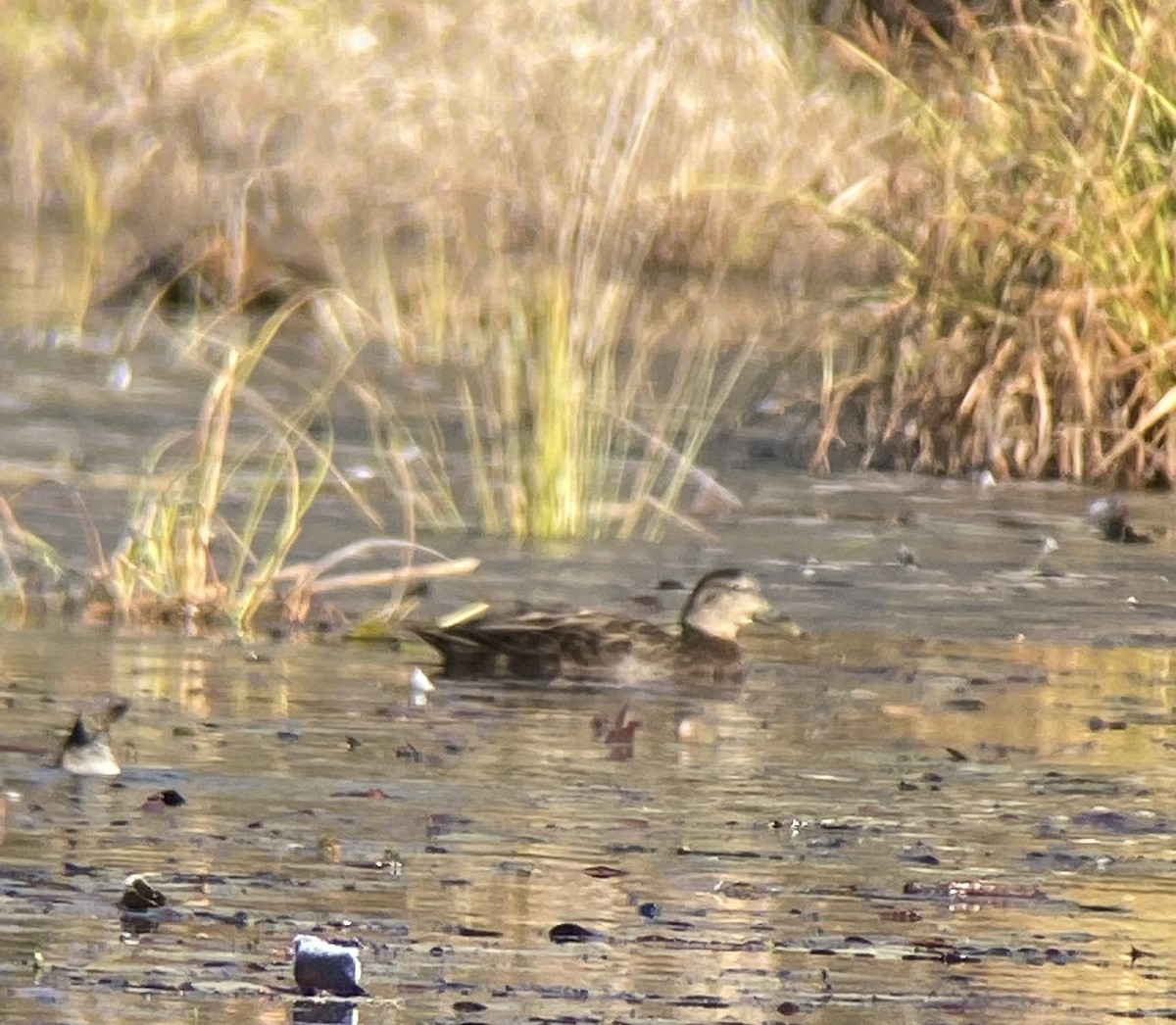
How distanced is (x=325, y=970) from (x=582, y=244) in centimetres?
637

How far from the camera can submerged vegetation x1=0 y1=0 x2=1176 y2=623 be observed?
11328mm

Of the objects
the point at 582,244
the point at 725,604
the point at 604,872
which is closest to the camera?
the point at 604,872

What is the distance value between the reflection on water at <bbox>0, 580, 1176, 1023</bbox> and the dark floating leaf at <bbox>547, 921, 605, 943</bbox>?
0.08 ft

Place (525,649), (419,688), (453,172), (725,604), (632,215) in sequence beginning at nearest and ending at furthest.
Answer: (419,688) < (525,649) < (725,604) < (632,215) < (453,172)

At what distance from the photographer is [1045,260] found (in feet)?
40.7

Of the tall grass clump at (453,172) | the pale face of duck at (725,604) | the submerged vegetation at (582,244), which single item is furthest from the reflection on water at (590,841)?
the tall grass clump at (453,172)

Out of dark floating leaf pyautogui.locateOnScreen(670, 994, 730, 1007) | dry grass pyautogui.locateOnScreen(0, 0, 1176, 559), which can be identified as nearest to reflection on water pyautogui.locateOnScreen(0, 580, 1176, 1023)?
dark floating leaf pyautogui.locateOnScreen(670, 994, 730, 1007)

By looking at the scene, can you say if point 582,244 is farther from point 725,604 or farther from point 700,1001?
point 700,1001

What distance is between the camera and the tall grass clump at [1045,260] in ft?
39.7

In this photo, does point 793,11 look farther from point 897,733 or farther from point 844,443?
point 897,733

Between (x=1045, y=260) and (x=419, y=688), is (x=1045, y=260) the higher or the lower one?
the higher one

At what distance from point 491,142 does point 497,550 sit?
31.2ft

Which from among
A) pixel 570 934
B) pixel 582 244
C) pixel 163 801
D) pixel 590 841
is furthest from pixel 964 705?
pixel 582 244

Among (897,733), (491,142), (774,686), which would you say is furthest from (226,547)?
(491,142)
